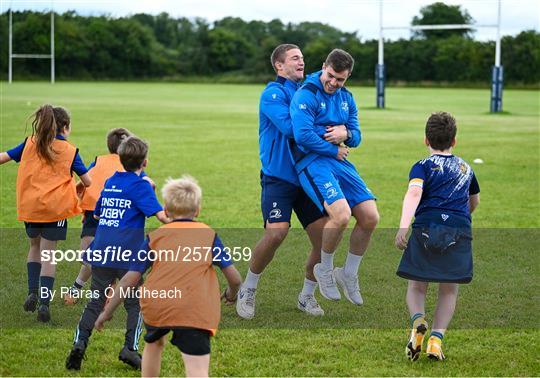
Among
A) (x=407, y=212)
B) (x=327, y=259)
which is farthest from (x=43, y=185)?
(x=407, y=212)

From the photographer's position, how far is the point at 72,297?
6902 millimetres

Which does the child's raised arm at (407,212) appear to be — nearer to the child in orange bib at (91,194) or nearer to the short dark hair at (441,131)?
the short dark hair at (441,131)

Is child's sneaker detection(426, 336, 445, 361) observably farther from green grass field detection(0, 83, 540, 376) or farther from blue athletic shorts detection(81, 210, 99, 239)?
blue athletic shorts detection(81, 210, 99, 239)

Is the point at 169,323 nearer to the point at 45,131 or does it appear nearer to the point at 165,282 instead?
the point at 165,282

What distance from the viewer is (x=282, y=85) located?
6863mm

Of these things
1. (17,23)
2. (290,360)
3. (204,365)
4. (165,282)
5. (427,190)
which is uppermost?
(17,23)

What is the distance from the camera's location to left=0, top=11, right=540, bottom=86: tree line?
246 feet

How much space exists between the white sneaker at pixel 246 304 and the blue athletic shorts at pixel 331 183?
0.87 metres

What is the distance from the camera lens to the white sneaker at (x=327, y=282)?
664cm

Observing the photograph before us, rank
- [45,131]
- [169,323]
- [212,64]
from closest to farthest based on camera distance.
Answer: [169,323]
[45,131]
[212,64]

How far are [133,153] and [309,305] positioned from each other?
2.22 m

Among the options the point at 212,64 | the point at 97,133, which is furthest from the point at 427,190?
the point at 212,64

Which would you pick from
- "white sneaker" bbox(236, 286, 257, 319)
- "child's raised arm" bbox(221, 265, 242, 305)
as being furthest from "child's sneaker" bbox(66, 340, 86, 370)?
"white sneaker" bbox(236, 286, 257, 319)

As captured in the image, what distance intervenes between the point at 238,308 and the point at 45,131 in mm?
1958
